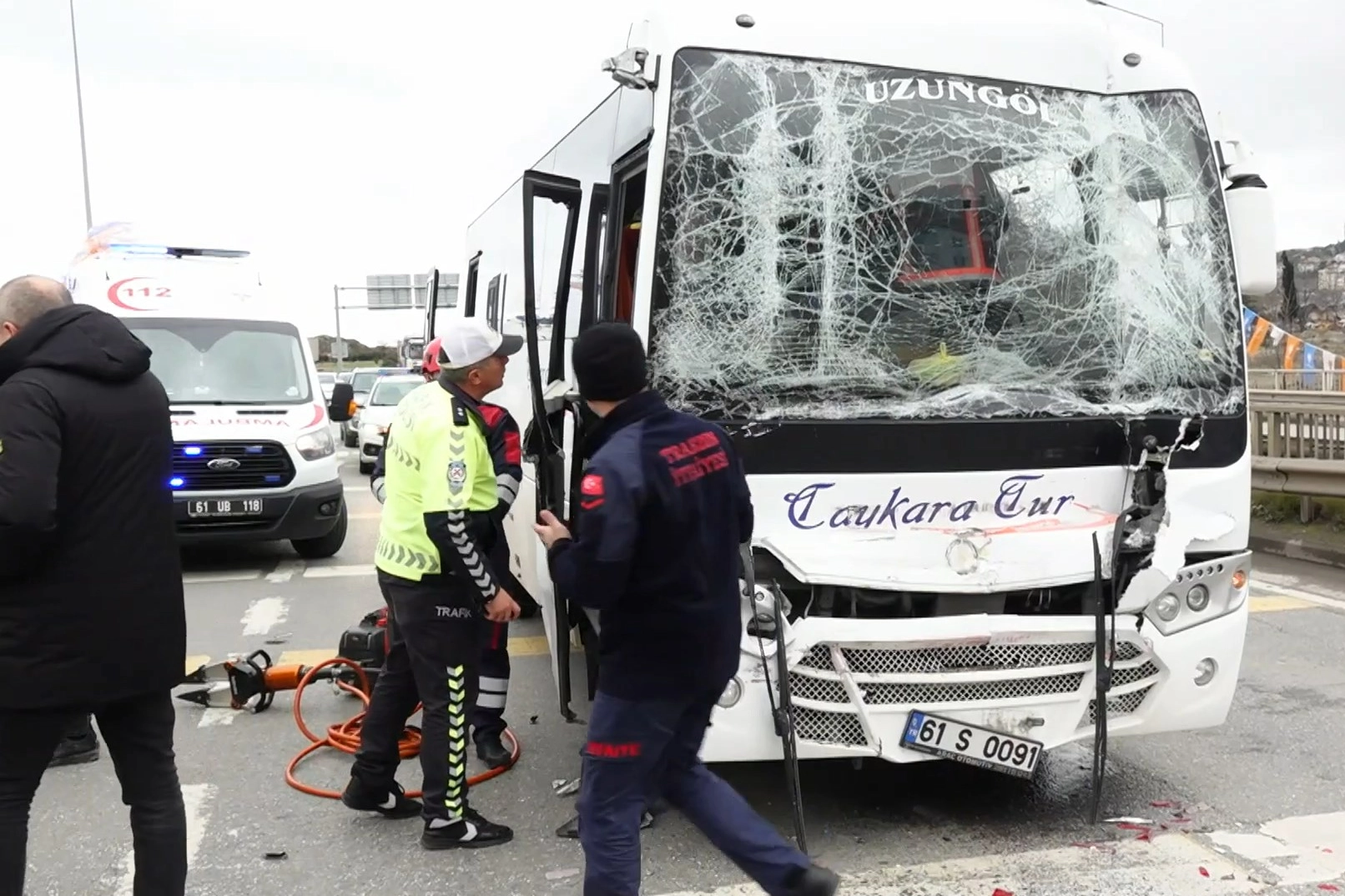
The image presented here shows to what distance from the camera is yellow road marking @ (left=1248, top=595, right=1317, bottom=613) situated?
8.23 m

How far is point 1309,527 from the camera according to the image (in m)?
10.8

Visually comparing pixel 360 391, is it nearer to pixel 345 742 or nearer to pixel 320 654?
pixel 320 654

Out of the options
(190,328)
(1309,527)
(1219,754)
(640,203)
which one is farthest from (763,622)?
(1309,527)

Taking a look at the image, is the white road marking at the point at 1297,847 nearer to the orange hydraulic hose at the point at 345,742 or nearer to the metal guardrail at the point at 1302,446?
the orange hydraulic hose at the point at 345,742

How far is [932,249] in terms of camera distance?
14.0ft

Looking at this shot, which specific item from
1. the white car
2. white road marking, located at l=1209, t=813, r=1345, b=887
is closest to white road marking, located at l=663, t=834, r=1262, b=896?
white road marking, located at l=1209, t=813, r=1345, b=887

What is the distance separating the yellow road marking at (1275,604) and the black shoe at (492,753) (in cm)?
547

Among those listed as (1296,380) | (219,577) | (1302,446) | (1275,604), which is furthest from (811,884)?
(1296,380)

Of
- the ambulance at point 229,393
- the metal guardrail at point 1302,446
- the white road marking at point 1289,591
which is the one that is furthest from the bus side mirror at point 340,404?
the metal guardrail at point 1302,446

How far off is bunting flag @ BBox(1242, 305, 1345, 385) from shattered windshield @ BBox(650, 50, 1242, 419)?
49.3 feet

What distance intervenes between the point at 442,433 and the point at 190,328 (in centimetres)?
730

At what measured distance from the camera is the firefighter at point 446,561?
13.1 feet

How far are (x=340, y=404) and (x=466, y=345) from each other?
747 cm

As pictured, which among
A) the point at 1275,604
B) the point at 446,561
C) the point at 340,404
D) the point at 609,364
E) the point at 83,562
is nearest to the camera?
the point at 83,562
